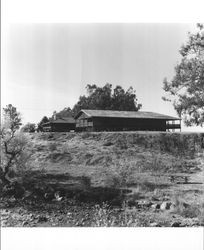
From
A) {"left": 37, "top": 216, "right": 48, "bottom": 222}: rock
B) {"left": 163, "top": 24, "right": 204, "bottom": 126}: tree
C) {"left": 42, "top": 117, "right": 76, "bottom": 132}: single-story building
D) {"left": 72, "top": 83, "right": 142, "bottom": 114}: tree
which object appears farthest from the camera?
{"left": 42, "top": 117, "right": 76, "bottom": 132}: single-story building

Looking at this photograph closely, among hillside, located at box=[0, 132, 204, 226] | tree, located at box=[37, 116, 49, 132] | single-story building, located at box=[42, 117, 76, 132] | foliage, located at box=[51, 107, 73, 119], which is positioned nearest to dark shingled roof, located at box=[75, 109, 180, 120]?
foliage, located at box=[51, 107, 73, 119]

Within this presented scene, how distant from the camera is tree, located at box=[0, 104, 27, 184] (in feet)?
28.0

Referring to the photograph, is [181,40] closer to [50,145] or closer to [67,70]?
[67,70]

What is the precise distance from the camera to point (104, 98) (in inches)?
361

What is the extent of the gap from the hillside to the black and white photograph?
1.2 inches

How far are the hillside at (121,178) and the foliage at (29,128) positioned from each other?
23 cm

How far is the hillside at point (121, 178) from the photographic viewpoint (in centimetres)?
771

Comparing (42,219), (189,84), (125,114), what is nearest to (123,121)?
(125,114)

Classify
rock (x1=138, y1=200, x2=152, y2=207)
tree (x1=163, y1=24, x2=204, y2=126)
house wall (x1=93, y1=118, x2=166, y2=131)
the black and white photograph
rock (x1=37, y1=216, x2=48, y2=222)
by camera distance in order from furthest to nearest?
house wall (x1=93, y1=118, x2=166, y2=131)
tree (x1=163, y1=24, x2=204, y2=126)
rock (x1=138, y1=200, x2=152, y2=207)
the black and white photograph
rock (x1=37, y1=216, x2=48, y2=222)

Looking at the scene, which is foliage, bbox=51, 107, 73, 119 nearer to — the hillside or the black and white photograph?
the black and white photograph

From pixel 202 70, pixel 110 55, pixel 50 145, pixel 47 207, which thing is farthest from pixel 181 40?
pixel 47 207

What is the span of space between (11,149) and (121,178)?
11.0 ft

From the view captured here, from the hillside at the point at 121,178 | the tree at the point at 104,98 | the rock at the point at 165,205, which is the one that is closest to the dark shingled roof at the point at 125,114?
the tree at the point at 104,98

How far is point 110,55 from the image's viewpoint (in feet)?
27.0
